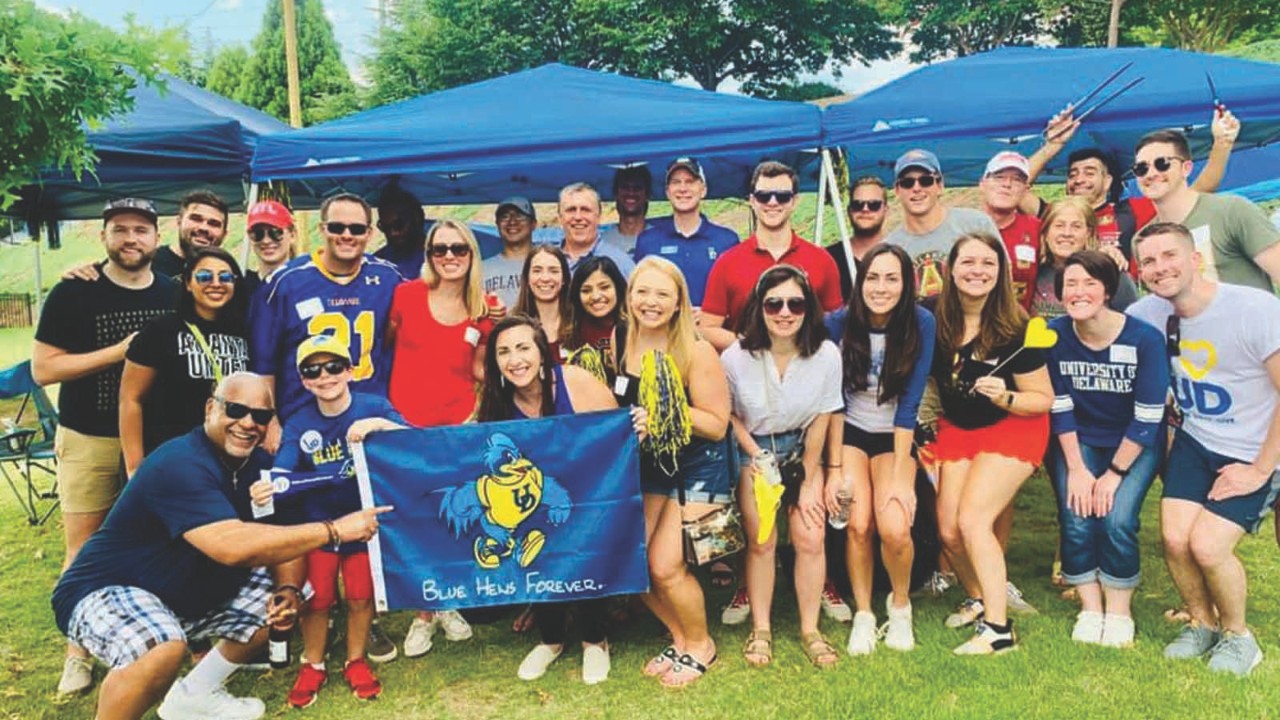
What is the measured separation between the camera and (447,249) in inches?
158

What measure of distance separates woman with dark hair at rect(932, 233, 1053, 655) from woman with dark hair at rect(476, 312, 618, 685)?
1.63m

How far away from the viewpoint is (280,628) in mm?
3428

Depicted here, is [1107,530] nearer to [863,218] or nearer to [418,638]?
[863,218]

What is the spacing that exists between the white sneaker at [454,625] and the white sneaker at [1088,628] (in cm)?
293

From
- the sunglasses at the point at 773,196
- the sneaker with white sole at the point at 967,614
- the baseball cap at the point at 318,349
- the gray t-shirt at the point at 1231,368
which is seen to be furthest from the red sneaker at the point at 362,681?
the gray t-shirt at the point at 1231,368

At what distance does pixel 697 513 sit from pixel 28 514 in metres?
5.93

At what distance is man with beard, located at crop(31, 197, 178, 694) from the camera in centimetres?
386

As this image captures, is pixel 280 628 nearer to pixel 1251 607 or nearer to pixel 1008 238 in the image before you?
pixel 1008 238

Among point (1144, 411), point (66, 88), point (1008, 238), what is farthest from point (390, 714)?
point (1008, 238)

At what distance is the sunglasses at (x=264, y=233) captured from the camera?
4805 millimetres

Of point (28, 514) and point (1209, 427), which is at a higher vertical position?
point (1209, 427)

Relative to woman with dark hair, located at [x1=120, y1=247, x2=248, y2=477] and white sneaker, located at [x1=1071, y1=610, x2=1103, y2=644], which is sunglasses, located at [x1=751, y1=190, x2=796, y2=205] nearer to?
white sneaker, located at [x1=1071, y1=610, x2=1103, y2=644]

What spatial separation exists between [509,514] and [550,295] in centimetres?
106

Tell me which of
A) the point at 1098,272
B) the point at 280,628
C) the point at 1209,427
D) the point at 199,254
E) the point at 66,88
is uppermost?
the point at 66,88
